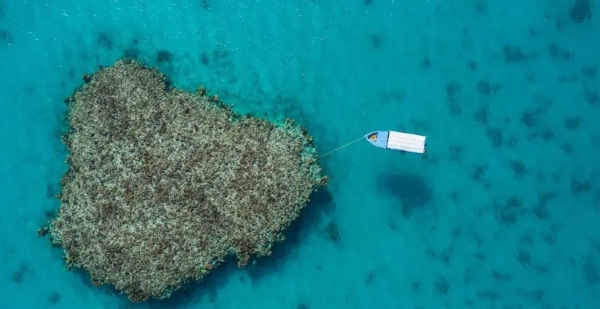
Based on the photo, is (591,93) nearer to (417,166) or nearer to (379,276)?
(417,166)

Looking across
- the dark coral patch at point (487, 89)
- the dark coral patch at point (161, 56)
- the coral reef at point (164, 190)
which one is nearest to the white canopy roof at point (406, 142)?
the dark coral patch at point (487, 89)

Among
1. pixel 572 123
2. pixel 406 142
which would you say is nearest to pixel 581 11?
pixel 572 123

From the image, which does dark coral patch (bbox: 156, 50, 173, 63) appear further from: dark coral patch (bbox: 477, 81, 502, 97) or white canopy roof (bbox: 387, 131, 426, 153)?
dark coral patch (bbox: 477, 81, 502, 97)

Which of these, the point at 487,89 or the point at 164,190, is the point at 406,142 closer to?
the point at 487,89

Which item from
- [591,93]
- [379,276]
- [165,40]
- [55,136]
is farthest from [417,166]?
[55,136]

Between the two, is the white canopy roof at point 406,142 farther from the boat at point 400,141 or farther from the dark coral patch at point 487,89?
the dark coral patch at point 487,89
